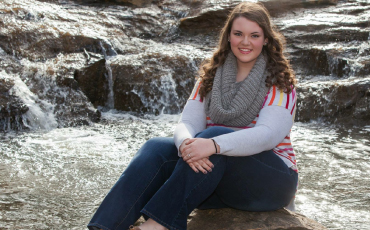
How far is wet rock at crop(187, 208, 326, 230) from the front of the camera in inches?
90.7

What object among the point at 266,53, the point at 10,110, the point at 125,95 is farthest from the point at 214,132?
the point at 125,95

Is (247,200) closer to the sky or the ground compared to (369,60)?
closer to the ground

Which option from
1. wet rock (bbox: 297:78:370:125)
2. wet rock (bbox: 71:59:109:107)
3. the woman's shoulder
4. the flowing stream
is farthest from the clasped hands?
wet rock (bbox: 71:59:109:107)

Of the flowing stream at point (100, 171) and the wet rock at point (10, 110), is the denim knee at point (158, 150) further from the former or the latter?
the wet rock at point (10, 110)

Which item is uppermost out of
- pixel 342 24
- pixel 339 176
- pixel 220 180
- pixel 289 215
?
pixel 342 24

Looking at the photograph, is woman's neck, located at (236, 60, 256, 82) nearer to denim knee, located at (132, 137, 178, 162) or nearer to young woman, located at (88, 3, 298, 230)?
young woman, located at (88, 3, 298, 230)

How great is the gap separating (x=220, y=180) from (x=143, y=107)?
487cm

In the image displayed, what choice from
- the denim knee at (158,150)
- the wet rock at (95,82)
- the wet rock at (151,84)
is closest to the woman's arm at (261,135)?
the denim knee at (158,150)

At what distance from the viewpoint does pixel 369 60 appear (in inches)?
294

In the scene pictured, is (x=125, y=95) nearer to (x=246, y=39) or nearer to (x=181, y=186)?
(x=246, y=39)

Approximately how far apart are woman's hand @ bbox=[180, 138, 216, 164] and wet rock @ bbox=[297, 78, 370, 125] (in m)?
4.69

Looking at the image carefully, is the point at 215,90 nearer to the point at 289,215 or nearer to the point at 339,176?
the point at 289,215

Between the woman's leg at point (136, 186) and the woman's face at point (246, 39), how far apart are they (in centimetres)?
76

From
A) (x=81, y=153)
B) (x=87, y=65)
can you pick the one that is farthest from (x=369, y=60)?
(x=81, y=153)
